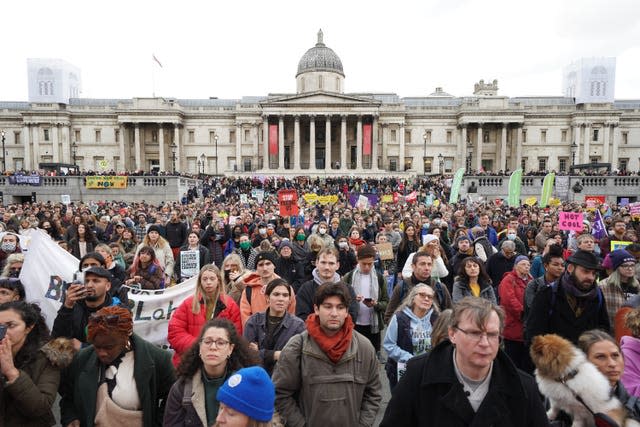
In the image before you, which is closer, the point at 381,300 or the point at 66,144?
the point at 381,300

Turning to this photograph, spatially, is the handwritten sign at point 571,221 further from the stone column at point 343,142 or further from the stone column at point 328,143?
the stone column at point 343,142

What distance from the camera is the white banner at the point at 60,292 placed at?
625cm

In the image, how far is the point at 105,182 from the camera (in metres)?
34.9

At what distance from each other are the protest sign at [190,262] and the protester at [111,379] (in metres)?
5.20

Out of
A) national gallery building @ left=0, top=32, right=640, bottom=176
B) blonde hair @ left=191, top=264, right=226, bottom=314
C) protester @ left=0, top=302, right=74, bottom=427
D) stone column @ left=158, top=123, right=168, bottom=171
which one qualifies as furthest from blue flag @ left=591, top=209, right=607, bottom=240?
stone column @ left=158, top=123, right=168, bottom=171

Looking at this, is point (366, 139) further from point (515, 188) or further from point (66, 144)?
point (66, 144)

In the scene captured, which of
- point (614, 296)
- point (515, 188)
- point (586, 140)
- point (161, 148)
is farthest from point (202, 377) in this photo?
point (586, 140)

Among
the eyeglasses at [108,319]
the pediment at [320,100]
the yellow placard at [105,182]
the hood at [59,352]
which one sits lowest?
the hood at [59,352]

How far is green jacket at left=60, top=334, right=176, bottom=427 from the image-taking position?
11.2 ft

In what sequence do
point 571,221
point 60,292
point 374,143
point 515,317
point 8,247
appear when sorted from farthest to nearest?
point 374,143 < point 571,221 < point 8,247 < point 60,292 < point 515,317

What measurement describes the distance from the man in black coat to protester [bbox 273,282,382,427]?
0.82m

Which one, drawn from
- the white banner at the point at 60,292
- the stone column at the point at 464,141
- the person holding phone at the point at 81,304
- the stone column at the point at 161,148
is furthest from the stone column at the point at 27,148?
the person holding phone at the point at 81,304

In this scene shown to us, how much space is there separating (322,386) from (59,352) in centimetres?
207

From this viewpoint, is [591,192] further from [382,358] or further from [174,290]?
[174,290]
